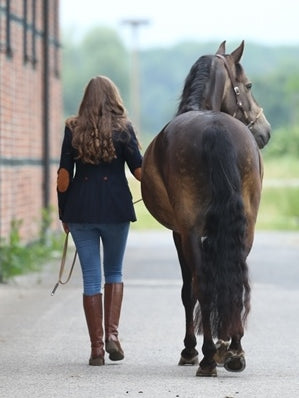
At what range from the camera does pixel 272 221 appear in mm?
36625

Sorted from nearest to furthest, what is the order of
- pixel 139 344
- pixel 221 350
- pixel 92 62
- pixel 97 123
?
pixel 221 350
pixel 97 123
pixel 139 344
pixel 92 62

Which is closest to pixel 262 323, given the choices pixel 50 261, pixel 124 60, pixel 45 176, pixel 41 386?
pixel 41 386

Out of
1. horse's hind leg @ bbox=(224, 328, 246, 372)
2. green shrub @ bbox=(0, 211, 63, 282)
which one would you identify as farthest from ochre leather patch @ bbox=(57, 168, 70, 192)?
green shrub @ bbox=(0, 211, 63, 282)

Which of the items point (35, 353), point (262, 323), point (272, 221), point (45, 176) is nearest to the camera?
point (35, 353)

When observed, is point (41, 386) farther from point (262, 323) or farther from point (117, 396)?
point (262, 323)

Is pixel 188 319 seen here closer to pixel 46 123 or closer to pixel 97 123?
pixel 97 123

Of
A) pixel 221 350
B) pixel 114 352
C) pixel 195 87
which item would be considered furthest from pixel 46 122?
pixel 221 350

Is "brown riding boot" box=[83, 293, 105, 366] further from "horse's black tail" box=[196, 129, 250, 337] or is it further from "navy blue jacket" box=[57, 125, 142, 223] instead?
"horse's black tail" box=[196, 129, 250, 337]

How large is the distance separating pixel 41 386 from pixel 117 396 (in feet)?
1.99

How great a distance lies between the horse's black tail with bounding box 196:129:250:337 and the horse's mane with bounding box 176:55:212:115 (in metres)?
0.80

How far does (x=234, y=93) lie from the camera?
10.3m

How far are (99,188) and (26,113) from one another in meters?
10.8

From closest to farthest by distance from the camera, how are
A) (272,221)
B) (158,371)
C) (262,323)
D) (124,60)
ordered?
(158,371) → (262,323) → (272,221) → (124,60)

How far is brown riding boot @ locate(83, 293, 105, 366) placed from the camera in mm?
9483
